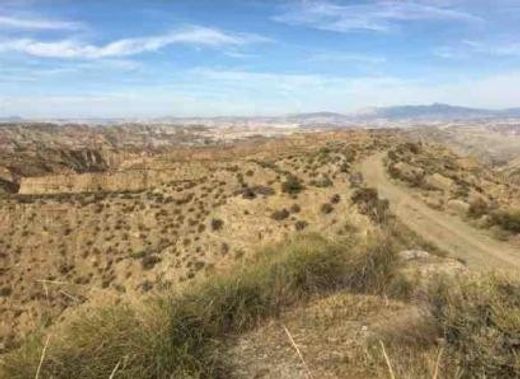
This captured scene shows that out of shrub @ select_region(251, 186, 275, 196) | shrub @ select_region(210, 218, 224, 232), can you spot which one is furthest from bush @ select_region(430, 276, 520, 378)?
shrub @ select_region(251, 186, 275, 196)

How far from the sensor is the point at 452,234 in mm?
26844

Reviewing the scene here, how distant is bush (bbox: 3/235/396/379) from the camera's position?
214 inches

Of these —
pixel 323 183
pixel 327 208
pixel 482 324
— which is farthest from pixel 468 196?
pixel 482 324

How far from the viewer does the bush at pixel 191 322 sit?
5430 millimetres

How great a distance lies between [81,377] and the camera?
17.4ft

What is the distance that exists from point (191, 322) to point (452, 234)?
73.1 feet

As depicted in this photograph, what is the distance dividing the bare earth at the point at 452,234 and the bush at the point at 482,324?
10.7m

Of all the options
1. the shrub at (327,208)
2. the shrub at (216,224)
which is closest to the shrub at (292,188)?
the shrub at (327,208)

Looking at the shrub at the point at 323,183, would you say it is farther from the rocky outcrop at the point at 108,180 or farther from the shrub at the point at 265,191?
the rocky outcrop at the point at 108,180

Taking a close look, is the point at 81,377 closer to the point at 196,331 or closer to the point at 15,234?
the point at 196,331

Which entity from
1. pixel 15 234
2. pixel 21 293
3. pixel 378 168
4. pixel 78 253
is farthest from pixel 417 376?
A: pixel 378 168

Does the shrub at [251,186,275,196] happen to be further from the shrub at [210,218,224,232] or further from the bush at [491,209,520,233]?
the bush at [491,209,520,233]

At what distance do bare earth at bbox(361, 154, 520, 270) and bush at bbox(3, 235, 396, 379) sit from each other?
879 centimetres

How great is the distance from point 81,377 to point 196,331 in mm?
1460
